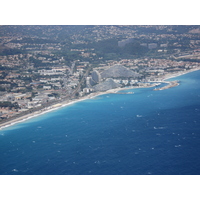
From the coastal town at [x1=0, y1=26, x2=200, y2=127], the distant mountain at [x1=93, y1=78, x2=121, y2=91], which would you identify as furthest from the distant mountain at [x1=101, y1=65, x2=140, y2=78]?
the distant mountain at [x1=93, y1=78, x2=121, y2=91]

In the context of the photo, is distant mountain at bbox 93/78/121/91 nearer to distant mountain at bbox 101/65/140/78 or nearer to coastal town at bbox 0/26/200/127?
coastal town at bbox 0/26/200/127

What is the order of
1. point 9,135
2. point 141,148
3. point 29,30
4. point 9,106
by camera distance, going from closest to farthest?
point 141,148 < point 9,135 < point 9,106 < point 29,30

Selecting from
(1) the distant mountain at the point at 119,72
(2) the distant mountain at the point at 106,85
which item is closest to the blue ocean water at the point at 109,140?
(2) the distant mountain at the point at 106,85

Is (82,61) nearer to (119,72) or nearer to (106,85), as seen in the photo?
(119,72)

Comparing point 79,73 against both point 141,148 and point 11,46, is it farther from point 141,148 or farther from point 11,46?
point 141,148

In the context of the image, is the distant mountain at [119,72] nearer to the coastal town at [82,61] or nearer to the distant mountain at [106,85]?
the coastal town at [82,61]

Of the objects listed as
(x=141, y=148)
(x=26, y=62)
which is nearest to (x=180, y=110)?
(x=141, y=148)

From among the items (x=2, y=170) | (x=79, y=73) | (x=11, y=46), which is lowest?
(x=2, y=170)
